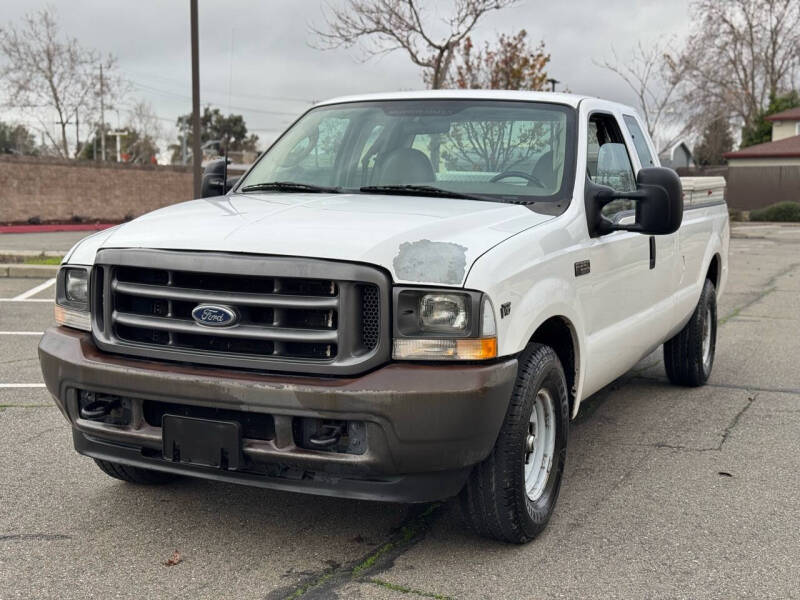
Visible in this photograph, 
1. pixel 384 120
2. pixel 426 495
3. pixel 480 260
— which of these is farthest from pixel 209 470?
pixel 384 120

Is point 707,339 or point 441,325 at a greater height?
point 441,325

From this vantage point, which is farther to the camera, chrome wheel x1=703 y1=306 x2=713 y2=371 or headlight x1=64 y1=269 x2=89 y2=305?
chrome wheel x1=703 y1=306 x2=713 y2=371

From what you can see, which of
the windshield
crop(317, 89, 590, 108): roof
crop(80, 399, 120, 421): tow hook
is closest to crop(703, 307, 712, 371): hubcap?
crop(317, 89, 590, 108): roof

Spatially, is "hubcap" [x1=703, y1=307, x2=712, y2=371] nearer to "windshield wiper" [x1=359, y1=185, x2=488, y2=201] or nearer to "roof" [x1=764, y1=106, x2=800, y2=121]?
A: "windshield wiper" [x1=359, y1=185, x2=488, y2=201]

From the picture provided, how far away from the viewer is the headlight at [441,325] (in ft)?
11.5

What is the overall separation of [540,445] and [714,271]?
12.5 ft

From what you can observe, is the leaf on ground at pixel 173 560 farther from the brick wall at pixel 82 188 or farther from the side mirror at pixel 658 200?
the brick wall at pixel 82 188

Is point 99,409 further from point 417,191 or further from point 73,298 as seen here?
point 417,191

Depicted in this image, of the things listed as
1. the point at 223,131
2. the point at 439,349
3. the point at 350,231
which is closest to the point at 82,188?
the point at 350,231

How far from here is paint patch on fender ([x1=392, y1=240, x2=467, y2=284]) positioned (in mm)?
3506

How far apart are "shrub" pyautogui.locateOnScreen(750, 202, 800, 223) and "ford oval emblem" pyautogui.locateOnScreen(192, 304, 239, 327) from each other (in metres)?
38.5

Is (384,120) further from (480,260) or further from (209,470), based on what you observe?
(209,470)

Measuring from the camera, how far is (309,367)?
11.5 ft

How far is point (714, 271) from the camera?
746cm
